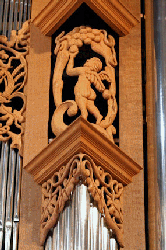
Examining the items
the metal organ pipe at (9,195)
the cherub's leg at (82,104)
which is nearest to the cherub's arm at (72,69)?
the cherub's leg at (82,104)

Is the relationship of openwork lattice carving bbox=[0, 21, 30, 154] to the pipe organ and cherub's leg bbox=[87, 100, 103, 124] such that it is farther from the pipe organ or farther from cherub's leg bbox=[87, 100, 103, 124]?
cherub's leg bbox=[87, 100, 103, 124]

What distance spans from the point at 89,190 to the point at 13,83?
3.88ft

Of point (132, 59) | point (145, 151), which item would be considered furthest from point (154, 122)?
point (132, 59)

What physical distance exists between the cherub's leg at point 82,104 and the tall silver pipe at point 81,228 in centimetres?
51

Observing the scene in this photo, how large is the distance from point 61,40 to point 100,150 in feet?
3.00

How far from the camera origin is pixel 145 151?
5.31 meters

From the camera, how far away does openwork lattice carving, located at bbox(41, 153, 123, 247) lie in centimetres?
482

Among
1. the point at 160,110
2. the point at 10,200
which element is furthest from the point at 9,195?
the point at 160,110

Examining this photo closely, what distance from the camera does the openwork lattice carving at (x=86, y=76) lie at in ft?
17.0

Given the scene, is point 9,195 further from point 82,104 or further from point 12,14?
point 12,14

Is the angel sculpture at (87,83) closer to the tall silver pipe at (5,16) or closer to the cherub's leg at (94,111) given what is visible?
the cherub's leg at (94,111)

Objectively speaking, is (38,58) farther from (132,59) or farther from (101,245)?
(101,245)

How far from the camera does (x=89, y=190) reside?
4.80 m

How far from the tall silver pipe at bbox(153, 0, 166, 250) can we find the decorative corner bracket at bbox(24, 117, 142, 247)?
0.85ft
